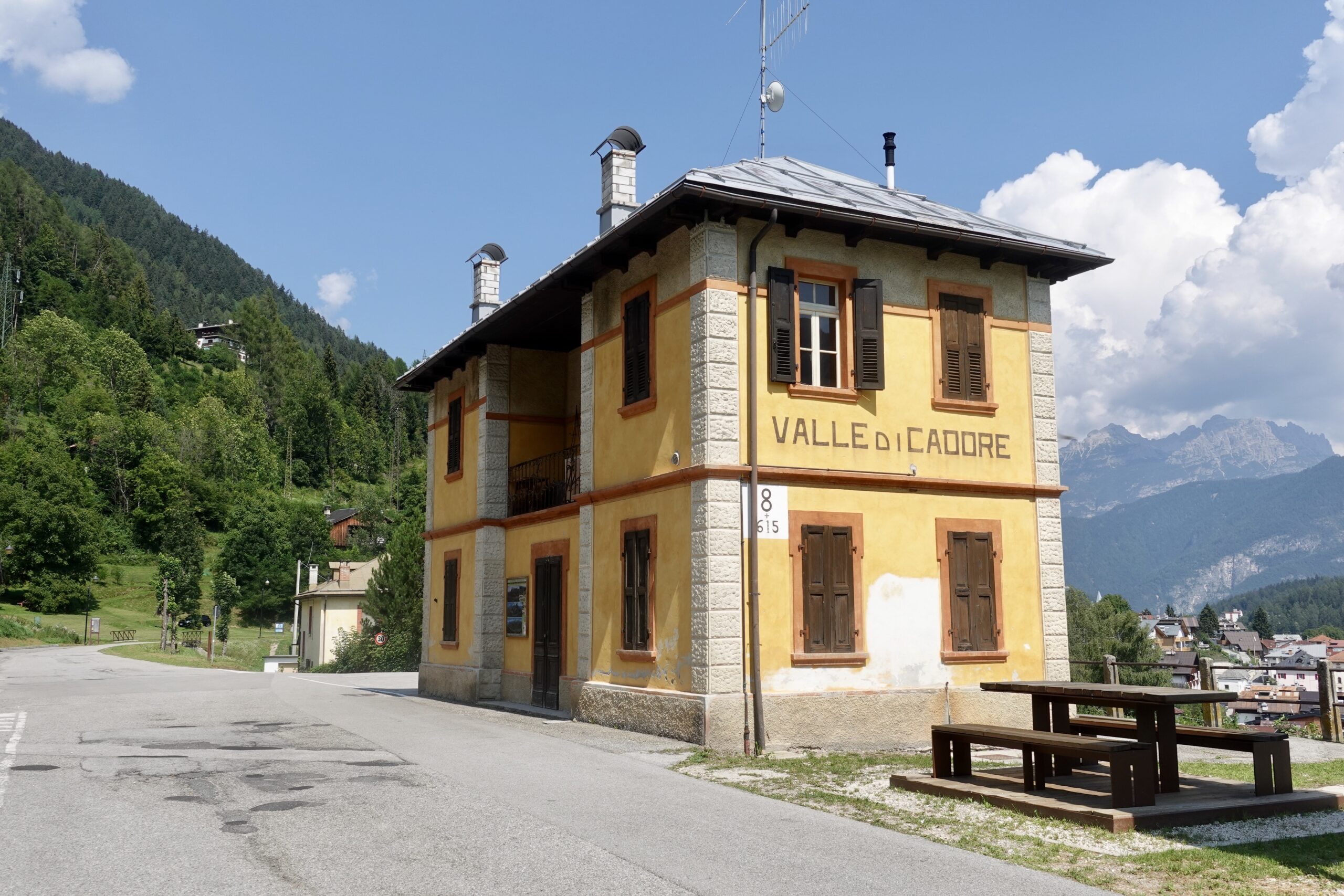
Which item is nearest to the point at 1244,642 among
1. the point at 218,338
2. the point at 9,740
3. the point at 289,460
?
Answer: the point at 289,460

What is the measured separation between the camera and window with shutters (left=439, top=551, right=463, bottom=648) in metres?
22.5

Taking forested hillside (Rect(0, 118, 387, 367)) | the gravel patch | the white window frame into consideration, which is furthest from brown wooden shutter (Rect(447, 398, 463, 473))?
forested hillside (Rect(0, 118, 387, 367))

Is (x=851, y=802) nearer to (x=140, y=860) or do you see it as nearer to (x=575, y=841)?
(x=575, y=841)

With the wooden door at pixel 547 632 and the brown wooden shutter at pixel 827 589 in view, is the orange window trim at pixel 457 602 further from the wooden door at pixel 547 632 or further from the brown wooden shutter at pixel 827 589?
the brown wooden shutter at pixel 827 589

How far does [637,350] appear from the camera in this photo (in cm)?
1537

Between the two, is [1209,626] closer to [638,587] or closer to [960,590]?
[960,590]

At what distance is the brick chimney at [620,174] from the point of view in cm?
1942

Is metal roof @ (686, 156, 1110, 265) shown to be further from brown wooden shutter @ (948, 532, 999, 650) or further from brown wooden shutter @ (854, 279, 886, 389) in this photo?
brown wooden shutter @ (948, 532, 999, 650)

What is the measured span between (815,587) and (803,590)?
0.19 meters

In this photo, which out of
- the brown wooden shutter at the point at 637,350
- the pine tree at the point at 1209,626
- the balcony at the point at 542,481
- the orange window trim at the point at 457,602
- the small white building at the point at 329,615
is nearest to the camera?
the brown wooden shutter at the point at 637,350

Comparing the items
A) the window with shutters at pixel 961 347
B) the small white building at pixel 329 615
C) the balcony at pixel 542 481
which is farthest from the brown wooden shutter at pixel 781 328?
the small white building at pixel 329 615

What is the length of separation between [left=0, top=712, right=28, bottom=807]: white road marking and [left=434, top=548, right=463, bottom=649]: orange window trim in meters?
7.78

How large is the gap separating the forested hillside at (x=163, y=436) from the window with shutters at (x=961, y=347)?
170 ft

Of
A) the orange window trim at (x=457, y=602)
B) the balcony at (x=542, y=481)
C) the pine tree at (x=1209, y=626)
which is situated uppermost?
the balcony at (x=542, y=481)
